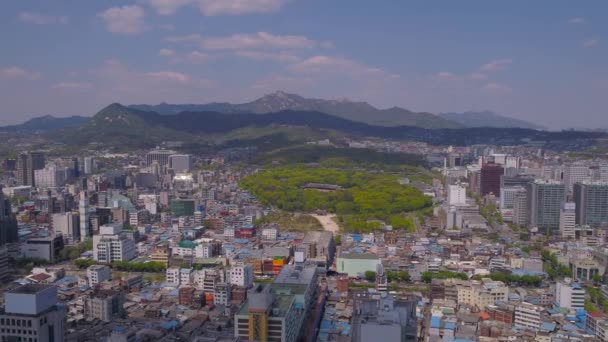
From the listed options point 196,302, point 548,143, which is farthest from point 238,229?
point 548,143

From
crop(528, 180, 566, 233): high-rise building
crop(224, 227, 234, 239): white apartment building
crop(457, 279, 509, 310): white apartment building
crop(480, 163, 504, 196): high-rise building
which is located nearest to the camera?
crop(457, 279, 509, 310): white apartment building

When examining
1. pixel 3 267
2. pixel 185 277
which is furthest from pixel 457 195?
pixel 3 267

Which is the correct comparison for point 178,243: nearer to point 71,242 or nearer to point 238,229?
point 238,229

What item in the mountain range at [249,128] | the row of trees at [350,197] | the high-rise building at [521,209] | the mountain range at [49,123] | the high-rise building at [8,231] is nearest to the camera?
the high-rise building at [8,231]

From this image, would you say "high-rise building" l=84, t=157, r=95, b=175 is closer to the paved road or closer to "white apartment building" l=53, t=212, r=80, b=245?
"white apartment building" l=53, t=212, r=80, b=245

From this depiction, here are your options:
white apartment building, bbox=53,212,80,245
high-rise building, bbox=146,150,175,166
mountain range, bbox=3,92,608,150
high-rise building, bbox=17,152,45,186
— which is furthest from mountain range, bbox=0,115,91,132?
white apartment building, bbox=53,212,80,245

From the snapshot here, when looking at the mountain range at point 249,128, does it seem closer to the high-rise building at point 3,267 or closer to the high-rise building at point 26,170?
the high-rise building at point 26,170

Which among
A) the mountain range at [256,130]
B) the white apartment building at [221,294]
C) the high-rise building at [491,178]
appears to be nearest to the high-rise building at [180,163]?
the mountain range at [256,130]

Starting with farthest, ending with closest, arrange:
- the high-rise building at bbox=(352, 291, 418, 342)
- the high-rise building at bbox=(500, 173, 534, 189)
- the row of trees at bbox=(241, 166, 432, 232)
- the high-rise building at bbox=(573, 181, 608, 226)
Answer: the high-rise building at bbox=(500, 173, 534, 189), the row of trees at bbox=(241, 166, 432, 232), the high-rise building at bbox=(573, 181, 608, 226), the high-rise building at bbox=(352, 291, 418, 342)
